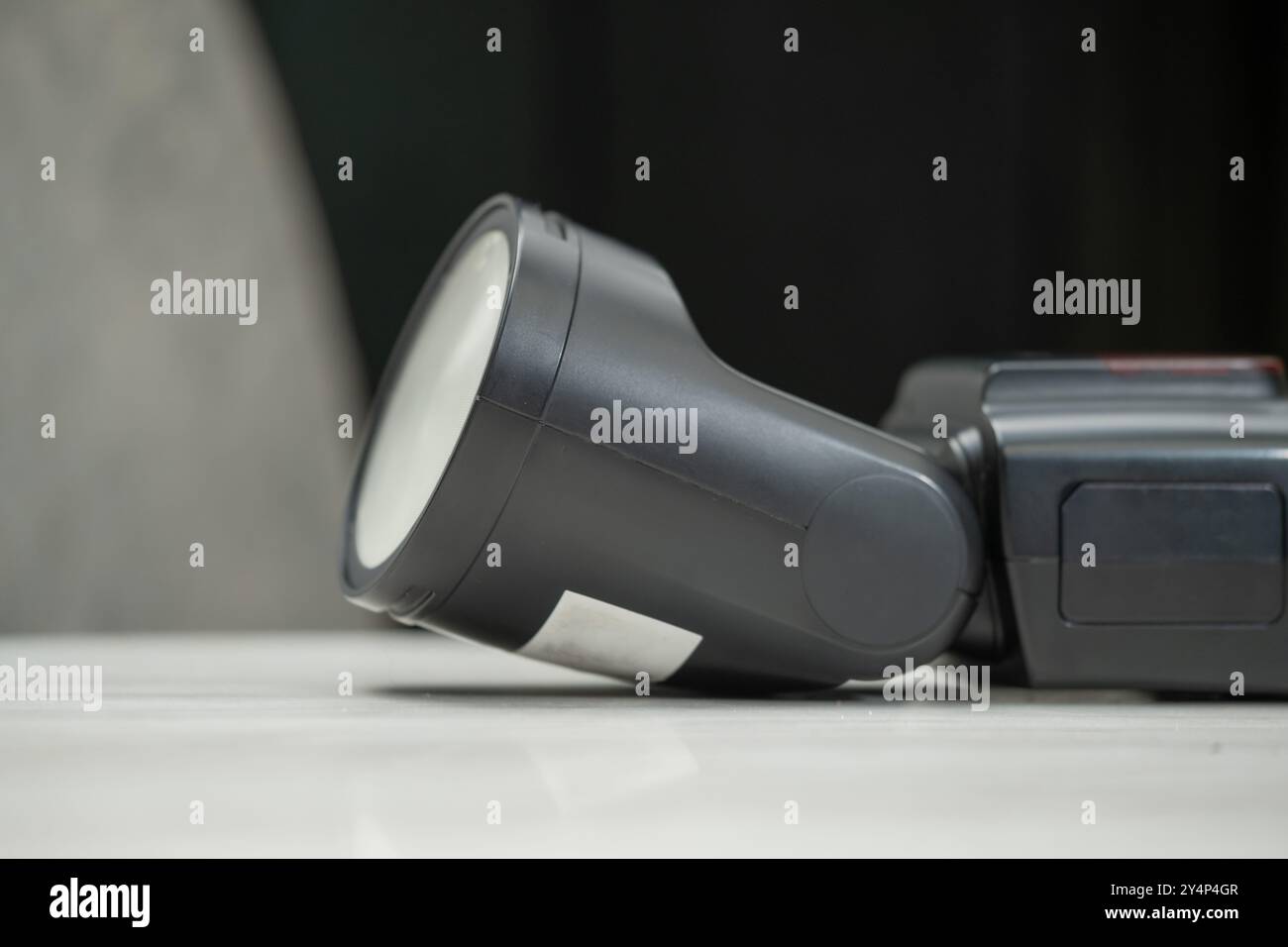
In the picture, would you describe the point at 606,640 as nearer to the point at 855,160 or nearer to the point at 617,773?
the point at 617,773

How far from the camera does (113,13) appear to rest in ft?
4.63

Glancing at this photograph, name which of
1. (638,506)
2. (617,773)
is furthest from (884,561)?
(617,773)

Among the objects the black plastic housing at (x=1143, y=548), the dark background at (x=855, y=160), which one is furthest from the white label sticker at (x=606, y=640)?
the dark background at (x=855, y=160)

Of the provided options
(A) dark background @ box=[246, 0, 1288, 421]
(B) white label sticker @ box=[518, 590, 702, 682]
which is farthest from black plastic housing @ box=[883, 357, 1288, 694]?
(A) dark background @ box=[246, 0, 1288, 421]

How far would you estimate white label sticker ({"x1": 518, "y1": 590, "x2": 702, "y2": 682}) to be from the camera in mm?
741

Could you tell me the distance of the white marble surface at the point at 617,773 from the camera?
1.47 ft

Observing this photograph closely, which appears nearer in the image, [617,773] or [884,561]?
[617,773]

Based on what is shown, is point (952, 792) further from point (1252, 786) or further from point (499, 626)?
point (499, 626)

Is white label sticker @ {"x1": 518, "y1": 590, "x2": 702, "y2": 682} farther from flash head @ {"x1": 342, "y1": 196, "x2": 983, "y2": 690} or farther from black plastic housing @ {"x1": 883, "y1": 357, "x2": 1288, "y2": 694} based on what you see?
black plastic housing @ {"x1": 883, "y1": 357, "x2": 1288, "y2": 694}

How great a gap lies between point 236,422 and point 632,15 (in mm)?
558

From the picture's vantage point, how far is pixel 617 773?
570 mm

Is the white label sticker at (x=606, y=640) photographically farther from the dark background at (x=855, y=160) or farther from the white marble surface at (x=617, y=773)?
the dark background at (x=855, y=160)

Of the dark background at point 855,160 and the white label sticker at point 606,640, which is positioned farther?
the dark background at point 855,160

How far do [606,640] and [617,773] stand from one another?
193 mm
